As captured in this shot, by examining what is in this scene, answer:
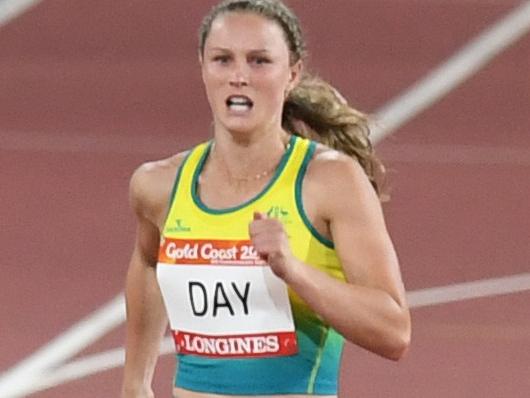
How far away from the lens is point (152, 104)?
8.95 metres

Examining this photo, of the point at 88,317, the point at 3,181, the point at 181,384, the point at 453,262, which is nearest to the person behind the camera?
the point at 181,384

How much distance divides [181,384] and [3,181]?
4363mm

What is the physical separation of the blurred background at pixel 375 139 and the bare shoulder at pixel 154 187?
204 cm

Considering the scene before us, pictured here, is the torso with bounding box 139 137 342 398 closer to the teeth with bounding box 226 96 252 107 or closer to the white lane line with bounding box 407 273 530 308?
the teeth with bounding box 226 96 252 107

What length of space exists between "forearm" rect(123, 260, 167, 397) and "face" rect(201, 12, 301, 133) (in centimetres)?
54

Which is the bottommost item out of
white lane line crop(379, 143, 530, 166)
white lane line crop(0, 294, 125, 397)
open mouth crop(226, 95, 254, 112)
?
open mouth crop(226, 95, 254, 112)

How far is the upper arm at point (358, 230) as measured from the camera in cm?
339

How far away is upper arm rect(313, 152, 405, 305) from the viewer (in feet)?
11.1

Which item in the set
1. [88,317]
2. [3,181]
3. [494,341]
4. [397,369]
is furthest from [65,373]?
[3,181]

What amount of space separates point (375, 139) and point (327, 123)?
4.26m

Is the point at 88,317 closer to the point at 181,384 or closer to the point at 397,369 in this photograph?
the point at 397,369

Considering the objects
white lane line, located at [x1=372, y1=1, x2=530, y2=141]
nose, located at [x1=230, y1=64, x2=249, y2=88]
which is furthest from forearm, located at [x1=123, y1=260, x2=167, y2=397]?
white lane line, located at [x1=372, y1=1, x2=530, y2=141]

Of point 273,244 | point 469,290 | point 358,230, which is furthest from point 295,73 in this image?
point 469,290

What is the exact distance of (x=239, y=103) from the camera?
3.49m
